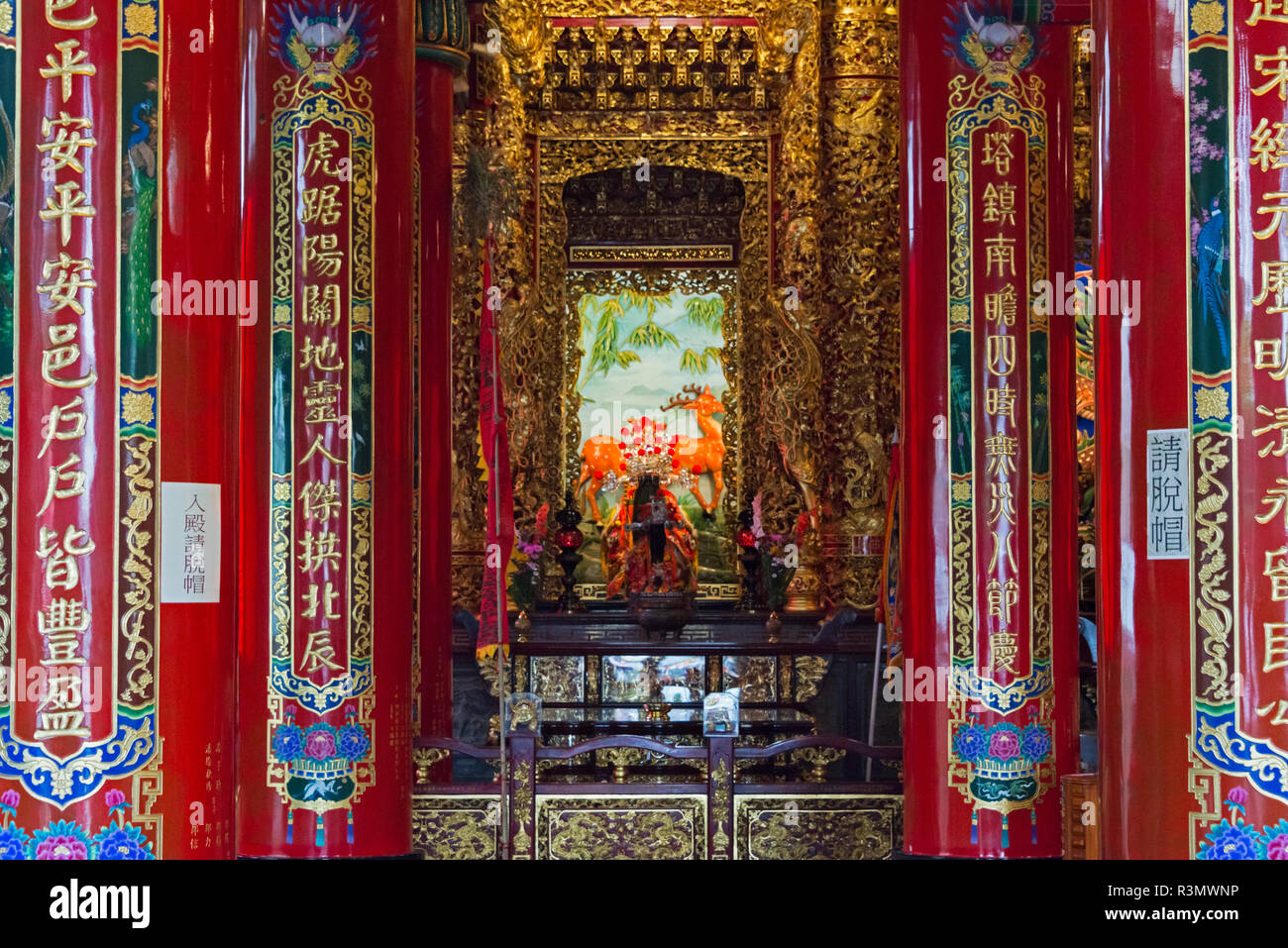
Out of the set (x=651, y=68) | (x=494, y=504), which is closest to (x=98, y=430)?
(x=494, y=504)

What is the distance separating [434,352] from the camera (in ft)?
30.2

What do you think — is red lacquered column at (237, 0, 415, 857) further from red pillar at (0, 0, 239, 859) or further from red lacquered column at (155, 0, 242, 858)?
red pillar at (0, 0, 239, 859)

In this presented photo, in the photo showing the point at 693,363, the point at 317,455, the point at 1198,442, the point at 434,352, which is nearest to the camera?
the point at 1198,442

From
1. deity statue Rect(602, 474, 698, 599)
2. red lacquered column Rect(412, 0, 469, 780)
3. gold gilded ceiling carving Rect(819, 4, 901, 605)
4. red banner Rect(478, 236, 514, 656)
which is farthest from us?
deity statue Rect(602, 474, 698, 599)

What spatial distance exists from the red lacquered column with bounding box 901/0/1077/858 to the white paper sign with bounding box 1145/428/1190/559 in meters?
2.48

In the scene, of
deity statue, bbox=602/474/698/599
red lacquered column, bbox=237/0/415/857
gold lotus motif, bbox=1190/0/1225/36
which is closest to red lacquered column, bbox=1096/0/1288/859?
gold lotus motif, bbox=1190/0/1225/36

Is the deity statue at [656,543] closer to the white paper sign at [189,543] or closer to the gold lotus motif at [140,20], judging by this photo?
the white paper sign at [189,543]

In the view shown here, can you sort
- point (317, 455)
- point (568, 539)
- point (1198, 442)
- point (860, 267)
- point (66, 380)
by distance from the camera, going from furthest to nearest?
point (568, 539)
point (860, 267)
point (317, 455)
point (1198, 442)
point (66, 380)

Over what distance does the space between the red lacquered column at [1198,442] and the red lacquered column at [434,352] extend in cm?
529

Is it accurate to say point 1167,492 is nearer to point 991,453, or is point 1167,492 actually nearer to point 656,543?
point 991,453

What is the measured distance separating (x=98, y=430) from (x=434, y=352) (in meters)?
5.48

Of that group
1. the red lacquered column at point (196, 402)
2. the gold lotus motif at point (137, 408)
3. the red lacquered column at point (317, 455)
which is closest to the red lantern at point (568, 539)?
the red lacquered column at point (317, 455)

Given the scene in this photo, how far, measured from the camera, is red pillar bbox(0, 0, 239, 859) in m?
3.73

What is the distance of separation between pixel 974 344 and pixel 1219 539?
272 cm
